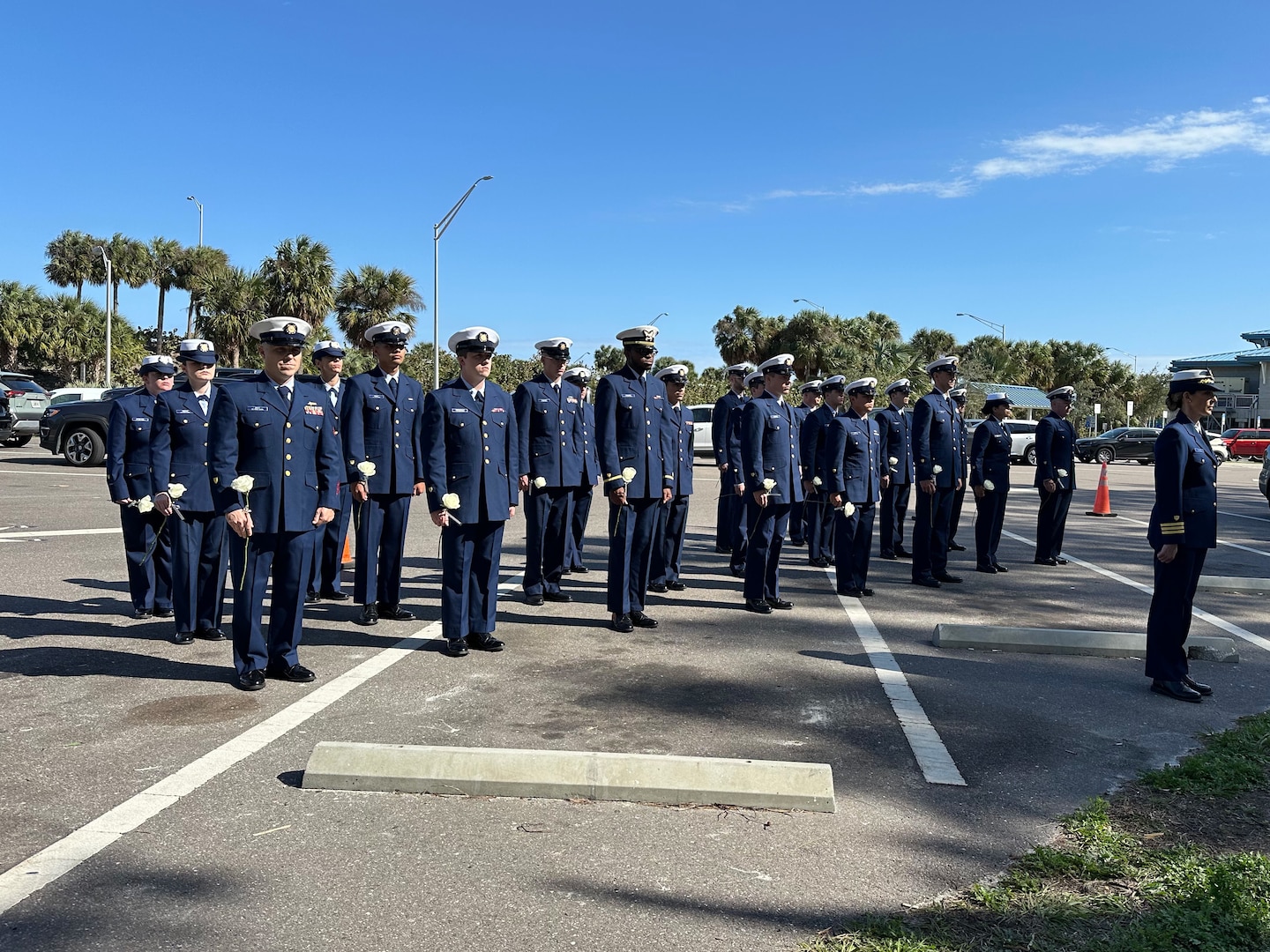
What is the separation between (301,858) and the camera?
Answer: 11.8ft

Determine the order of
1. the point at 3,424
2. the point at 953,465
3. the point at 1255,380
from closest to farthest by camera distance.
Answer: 1. the point at 953,465
2. the point at 3,424
3. the point at 1255,380

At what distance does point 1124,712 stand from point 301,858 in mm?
4407

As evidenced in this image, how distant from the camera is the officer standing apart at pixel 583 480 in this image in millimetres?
9477

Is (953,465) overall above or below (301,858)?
above

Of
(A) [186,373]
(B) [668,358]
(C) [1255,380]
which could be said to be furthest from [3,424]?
(C) [1255,380]

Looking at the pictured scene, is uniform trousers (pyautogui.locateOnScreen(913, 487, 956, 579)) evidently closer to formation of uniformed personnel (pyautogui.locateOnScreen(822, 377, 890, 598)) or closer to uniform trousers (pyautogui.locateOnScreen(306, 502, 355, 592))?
formation of uniformed personnel (pyautogui.locateOnScreen(822, 377, 890, 598))

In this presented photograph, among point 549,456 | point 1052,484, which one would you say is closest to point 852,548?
point 549,456

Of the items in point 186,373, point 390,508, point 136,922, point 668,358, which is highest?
point 668,358

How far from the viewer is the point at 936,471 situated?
10602mm

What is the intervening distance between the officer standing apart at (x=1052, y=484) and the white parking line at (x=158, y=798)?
8451mm

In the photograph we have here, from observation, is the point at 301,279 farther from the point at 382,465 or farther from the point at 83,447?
the point at 382,465

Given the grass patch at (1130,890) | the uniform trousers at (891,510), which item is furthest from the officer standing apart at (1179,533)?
the uniform trousers at (891,510)

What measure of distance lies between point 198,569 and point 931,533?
6.95 metres

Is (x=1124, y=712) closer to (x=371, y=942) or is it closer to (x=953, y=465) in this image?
(x=371, y=942)
